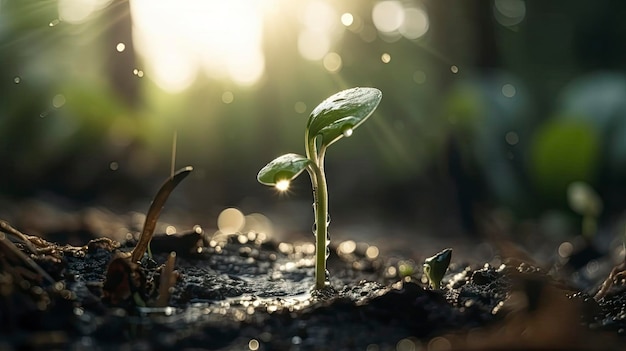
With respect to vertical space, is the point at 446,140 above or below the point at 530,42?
below

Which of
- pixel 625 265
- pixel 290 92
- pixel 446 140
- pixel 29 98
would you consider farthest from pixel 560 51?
pixel 625 265

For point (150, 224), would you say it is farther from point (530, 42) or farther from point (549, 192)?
point (530, 42)

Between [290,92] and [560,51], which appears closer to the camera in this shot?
[560,51]

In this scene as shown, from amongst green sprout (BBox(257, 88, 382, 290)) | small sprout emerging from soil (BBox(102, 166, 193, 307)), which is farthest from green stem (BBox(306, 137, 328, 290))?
small sprout emerging from soil (BBox(102, 166, 193, 307))

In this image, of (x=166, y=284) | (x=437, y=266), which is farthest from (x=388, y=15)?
(x=166, y=284)

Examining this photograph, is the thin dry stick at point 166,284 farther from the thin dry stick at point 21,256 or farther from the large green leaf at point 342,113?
the large green leaf at point 342,113
